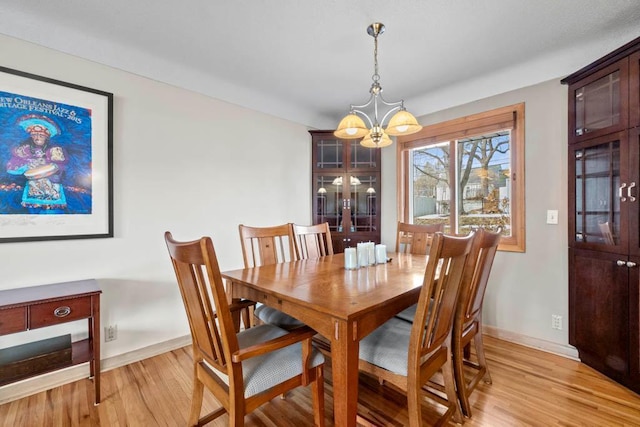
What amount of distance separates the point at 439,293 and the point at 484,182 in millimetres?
2157

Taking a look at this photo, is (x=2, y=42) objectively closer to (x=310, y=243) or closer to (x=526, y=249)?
(x=310, y=243)

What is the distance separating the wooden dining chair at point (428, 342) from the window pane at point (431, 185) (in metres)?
1.94

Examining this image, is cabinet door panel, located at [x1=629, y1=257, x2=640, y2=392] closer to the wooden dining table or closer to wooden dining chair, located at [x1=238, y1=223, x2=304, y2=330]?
the wooden dining table

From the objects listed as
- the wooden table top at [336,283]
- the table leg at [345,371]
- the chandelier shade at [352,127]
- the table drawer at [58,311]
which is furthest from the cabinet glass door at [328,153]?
the table leg at [345,371]

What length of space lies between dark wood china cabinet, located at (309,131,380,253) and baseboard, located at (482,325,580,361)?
4.95 ft

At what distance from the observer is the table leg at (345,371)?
1.13m

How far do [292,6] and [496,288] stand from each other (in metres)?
2.91

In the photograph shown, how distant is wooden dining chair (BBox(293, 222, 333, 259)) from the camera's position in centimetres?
249

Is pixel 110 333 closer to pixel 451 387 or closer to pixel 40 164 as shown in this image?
pixel 40 164

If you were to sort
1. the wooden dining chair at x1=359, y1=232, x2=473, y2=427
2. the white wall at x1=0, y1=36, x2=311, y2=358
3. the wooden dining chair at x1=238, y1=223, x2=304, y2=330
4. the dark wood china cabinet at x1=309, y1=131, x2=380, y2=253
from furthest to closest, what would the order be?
1. the dark wood china cabinet at x1=309, y1=131, x2=380, y2=253
2. the wooden dining chair at x1=238, y1=223, x2=304, y2=330
3. the white wall at x1=0, y1=36, x2=311, y2=358
4. the wooden dining chair at x1=359, y1=232, x2=473, y2=427

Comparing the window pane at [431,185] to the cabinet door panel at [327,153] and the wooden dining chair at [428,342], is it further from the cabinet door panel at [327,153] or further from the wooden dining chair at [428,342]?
the wooden dining chair at [428,342]

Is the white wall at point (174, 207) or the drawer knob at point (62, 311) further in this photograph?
the white wall at point (174, 207)

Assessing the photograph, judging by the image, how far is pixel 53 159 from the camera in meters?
1.98

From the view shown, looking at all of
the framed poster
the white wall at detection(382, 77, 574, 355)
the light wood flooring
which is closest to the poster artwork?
the framed poster
